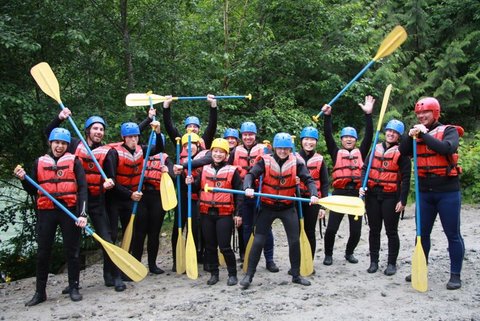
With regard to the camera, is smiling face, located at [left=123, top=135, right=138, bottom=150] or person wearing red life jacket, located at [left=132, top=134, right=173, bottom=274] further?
person wearing red life jacket, located at [left=132, top=134, right=173, bottom=274]

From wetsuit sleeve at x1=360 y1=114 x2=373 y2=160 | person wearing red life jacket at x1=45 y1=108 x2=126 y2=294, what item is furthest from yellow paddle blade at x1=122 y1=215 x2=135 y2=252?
wetsuit sleeve at x1=360 y1=114 x2=373 y2=160

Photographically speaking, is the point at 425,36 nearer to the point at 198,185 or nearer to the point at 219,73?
the point at 219,73

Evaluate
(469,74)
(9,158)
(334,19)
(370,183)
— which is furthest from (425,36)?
(9,158)

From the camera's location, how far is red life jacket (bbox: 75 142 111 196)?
5.15 meters

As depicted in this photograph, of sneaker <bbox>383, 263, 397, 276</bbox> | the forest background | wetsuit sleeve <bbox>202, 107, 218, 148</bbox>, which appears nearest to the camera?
sneaker <bbox>383, 263, 397, 276</bbox>

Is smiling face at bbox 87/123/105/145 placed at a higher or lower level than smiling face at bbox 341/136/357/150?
higher

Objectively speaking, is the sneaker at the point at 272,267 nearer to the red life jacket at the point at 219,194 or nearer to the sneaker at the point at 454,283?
the red life jacket at the point at 219,194

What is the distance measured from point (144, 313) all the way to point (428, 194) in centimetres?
313

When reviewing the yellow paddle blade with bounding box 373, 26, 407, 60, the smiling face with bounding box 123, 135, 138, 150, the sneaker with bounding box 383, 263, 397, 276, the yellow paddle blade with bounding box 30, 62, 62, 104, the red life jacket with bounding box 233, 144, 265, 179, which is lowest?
the sneaker with bounding box 383, 263, 397, 276

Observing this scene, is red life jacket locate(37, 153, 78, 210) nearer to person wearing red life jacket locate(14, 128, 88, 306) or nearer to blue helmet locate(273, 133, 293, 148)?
person wearing red life jacket locate(14, 128, 88, 306)

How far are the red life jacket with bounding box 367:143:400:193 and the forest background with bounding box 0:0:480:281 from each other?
157 inches

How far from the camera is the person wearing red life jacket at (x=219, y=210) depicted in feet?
16.9

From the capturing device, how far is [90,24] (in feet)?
24.5

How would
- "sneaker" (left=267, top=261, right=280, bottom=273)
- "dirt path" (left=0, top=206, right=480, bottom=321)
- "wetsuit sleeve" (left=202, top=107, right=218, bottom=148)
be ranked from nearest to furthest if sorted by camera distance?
"dirt path" (left=0, top=206, right=480, bottom=321) → "sneaker" (left=267, top=261, right=280, bottom=273) → "wetsuit sleeve" (left=202, top=107, right=218, bottom=148)
